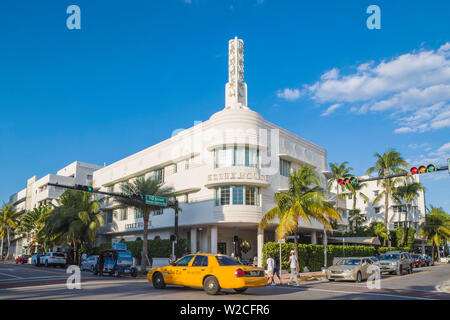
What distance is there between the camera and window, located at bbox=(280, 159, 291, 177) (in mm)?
38003

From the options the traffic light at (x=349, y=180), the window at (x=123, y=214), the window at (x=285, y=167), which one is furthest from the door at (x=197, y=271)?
the window at (x=123, y=214)

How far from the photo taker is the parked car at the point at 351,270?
71.8ft

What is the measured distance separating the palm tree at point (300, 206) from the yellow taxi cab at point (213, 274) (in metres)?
10.2

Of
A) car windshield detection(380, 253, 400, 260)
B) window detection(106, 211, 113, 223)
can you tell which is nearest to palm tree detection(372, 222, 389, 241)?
car windshield detection(380, 253, 400, 260)

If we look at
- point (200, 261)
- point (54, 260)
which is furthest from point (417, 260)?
point (54, 260)

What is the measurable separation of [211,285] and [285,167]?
25.4 metres

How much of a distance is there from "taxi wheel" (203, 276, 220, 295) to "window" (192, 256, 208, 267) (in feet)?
1.87

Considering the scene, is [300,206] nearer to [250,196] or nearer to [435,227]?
[250,196]

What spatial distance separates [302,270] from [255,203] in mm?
6537

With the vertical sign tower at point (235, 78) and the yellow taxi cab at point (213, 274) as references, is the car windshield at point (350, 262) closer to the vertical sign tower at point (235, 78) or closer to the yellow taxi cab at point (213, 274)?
the yellow taxi cab at point (213, 274)

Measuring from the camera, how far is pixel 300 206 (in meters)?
24.9

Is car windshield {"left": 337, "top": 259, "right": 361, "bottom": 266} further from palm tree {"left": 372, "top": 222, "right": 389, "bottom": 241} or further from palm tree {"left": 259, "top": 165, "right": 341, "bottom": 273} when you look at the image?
palm tree {"left": 372, "top": 222, "right": 389, "bottom": 241}
